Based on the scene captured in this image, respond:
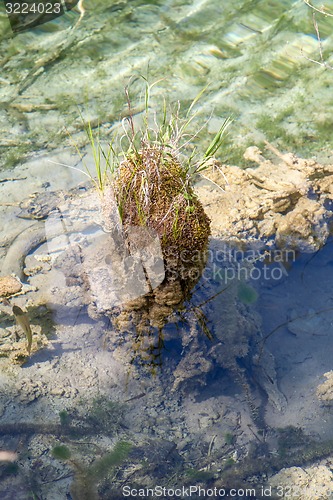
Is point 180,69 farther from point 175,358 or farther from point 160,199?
point 175,358

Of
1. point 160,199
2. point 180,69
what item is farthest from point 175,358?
point 180,69

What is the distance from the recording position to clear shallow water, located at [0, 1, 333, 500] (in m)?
3.53

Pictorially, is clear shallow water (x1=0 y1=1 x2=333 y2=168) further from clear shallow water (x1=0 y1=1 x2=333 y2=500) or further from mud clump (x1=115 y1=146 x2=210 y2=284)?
mud clump (x1=115 y1=146 x2=210 y2=284)

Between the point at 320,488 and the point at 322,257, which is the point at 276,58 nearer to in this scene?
the point at 322,257

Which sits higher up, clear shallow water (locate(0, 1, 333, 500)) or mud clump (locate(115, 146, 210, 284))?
mud clump (locate(115, 146, 210, 284))

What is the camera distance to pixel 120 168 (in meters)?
3.79

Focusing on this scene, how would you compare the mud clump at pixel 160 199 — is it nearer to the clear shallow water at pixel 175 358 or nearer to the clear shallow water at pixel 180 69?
the clear shallow water at pixel 175 358

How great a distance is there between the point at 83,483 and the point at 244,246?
7.67 ft

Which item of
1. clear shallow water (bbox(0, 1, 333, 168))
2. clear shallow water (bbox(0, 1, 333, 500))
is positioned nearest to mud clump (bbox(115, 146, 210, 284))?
clear shallow water (bbox(0, 1, 333, 500))

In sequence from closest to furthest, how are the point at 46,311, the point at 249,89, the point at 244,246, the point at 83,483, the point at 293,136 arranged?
the point at 83,483 < the point at 46,311 < the point at 244,246 < the point at 293,136 < the point at 249,89

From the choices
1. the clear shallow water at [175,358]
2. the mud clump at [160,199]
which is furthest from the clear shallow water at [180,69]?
the mud clump at [160,199]

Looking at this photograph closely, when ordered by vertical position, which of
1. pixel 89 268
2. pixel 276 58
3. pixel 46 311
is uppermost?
pixel 276 58

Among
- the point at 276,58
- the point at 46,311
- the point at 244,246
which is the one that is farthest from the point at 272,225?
the point at 276,58

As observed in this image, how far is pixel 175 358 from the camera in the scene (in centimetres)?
395
